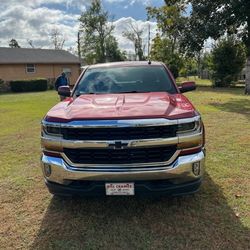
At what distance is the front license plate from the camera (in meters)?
3.58

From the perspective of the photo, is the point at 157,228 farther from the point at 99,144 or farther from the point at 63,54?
the point at 63,54

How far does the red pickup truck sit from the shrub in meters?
29.6

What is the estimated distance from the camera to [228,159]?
616 cm

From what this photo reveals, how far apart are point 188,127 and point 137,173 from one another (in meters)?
0.75

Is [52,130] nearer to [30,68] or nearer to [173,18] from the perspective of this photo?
[173,18]

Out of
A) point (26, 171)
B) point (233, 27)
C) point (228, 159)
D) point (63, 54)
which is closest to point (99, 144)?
point (26, 171)

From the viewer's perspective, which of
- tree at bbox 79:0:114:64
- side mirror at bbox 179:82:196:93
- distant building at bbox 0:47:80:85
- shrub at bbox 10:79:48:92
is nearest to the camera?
side mirror at bbox 179:82:196:93

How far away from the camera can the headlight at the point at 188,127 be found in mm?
3598

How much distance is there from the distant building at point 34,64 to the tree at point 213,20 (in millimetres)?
21293

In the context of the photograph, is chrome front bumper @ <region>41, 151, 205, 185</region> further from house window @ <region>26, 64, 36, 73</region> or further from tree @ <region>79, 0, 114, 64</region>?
tree @ <region>79, 0, 114, 64</region>

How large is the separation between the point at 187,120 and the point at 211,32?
1662 centimetres

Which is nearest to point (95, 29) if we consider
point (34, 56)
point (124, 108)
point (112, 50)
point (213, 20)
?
point (112, 50)

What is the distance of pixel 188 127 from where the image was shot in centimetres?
366

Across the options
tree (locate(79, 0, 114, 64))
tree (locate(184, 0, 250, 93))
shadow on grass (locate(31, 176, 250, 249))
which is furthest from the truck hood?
tree (locate(79, 0, 114, 64))
